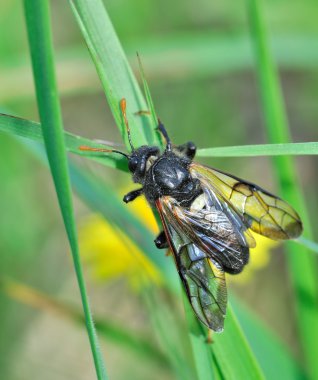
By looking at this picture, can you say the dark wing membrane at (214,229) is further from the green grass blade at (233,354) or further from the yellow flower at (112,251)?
the yellow flower at (112,251)

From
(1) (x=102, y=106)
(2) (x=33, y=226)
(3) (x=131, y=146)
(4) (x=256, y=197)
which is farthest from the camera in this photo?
(1) (x=102, y=106)

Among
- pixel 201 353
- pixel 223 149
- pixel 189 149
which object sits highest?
pixel 189 149

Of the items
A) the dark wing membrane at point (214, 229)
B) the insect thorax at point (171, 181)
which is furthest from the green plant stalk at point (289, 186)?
the insect thorax at point (171, 181)

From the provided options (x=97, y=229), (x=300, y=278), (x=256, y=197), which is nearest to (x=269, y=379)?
(x=300, y=278)

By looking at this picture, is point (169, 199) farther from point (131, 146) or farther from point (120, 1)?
point (120, 1)

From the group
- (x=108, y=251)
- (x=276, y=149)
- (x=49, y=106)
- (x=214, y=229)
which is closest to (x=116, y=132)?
(x=108, y=251)

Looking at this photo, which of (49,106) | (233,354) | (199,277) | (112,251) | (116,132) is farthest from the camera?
Result: (116,132)

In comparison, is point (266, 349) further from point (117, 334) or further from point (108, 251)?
point (108, 251)

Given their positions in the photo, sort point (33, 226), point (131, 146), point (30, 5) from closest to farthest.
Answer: point (30, 5), point (131, 146), point (33, 226)
